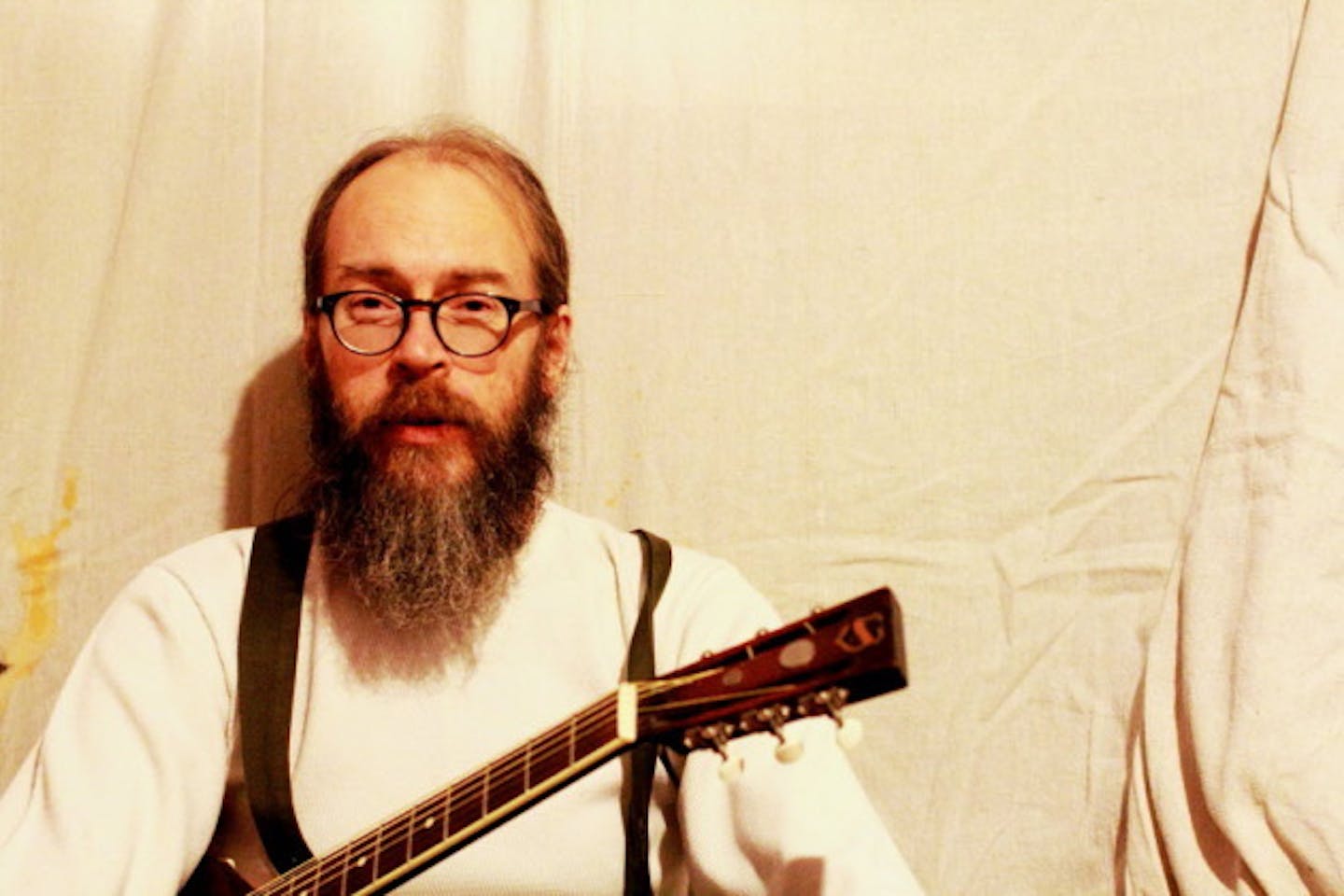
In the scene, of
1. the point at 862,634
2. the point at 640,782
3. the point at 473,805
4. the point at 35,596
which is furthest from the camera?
the point at 35,596

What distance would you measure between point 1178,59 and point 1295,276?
0.82 ft

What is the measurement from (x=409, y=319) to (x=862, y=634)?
0.47 m

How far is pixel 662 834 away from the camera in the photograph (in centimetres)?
98

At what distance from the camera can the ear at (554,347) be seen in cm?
104

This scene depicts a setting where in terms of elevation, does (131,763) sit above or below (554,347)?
below

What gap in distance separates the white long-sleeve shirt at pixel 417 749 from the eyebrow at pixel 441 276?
8.8 inches

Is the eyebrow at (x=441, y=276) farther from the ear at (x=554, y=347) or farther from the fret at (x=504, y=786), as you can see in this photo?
the fret at (x=504, y=786)

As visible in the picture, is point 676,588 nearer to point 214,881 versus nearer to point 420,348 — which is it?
point 420,348

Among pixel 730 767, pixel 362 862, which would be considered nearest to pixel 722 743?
pixel 730 767

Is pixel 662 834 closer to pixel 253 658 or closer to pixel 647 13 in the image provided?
pixel 253 658

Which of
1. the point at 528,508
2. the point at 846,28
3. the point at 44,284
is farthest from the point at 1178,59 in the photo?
the point at 44,284

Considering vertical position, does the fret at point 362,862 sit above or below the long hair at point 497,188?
below

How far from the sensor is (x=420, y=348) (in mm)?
952

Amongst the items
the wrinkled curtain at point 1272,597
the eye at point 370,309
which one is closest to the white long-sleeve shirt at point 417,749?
the eye at point 370,309
